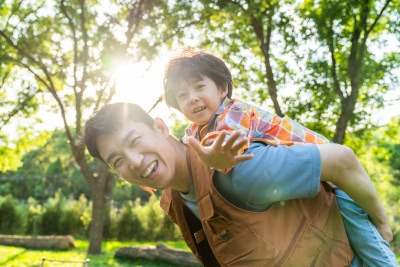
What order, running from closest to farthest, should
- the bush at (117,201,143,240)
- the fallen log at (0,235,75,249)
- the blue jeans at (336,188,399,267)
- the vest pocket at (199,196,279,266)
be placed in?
the vest pocket at (199,196,279,266), the blue jeans at (336,188,399,267), the fallen log at (0,235,75,249), the bush at (117,201,143,240)

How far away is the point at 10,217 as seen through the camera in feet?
59.1

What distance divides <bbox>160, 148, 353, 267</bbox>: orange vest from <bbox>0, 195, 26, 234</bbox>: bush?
768 inches

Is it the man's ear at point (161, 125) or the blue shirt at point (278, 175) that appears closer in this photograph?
the blue shirt at point (278, 175)

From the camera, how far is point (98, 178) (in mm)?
11422

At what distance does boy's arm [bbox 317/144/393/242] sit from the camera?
4.15 ft

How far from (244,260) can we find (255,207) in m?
0.22

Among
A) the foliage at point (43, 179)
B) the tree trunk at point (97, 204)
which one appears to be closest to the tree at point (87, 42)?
the tree trunk at point (97, 204)

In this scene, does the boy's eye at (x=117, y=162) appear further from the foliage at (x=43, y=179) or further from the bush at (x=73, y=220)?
the foliage at (x=43, y=179)

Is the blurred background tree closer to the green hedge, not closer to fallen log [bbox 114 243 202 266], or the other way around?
fallen log [bbox 114 243 202 266]

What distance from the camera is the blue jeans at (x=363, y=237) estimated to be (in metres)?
1.51

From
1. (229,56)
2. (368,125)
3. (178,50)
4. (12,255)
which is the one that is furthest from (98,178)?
(178,50)

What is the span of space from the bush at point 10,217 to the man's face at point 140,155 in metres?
19.1

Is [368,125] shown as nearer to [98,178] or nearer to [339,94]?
[339,94]

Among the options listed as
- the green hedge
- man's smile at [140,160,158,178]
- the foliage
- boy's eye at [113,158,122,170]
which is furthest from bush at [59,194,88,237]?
man's smile at [140,160,158,178]
